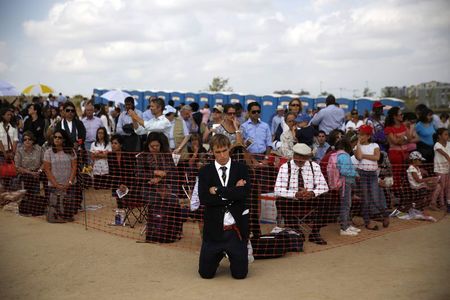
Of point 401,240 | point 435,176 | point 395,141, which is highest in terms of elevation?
point 395,141

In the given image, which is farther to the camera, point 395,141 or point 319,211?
point 395,141

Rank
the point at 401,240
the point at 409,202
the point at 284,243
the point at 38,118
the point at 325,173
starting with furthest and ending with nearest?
1. the point at 38,118
2. the point at 409,202
3. the point at 325,173
4. the point at 401,240
5. the point at 284,243

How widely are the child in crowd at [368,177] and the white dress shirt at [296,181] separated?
128 cm

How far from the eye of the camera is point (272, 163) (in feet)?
27.3

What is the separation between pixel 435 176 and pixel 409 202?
73cm

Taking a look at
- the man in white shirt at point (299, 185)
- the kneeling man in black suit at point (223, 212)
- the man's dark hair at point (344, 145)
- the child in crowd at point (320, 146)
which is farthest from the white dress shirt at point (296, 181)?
the child in crowd at point (320, 146)

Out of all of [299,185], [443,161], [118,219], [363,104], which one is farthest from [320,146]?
[363,104]

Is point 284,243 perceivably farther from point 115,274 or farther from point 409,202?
point 409,202

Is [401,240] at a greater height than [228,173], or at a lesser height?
lesser

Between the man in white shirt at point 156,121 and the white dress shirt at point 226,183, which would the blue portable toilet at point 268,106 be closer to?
the man in white shirt at point 156,121

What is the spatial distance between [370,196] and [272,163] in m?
1.56

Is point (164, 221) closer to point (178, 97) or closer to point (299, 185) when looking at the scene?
point (299, 185)

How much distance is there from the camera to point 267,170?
8047 millimetres

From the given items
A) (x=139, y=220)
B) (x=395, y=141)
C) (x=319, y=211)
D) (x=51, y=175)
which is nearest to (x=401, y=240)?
(x=319, y=211)
